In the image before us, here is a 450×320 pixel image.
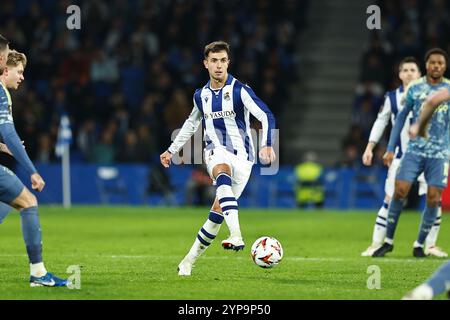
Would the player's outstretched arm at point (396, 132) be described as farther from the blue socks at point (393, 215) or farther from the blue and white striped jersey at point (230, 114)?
the blue and white striped jersey at point (230, 114)

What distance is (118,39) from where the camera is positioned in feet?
93.0

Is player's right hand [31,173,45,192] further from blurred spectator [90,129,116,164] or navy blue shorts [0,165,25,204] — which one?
blurred spectator [90,129,116,164]

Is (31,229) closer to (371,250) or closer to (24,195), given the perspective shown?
(24,195)

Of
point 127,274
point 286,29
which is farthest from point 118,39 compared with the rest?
point 127,274

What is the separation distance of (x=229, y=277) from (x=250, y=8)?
1971 cm

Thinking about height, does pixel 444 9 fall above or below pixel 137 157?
above

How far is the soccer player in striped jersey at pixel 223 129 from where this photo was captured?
10.8 m

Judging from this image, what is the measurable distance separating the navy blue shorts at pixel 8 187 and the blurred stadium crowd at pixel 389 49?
56.4ft

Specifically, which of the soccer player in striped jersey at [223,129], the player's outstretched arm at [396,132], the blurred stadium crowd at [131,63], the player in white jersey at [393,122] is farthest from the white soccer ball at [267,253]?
the blurred stadium crowd at [131,63]

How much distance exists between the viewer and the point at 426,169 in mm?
12969

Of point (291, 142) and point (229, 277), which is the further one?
point (291, 142)
